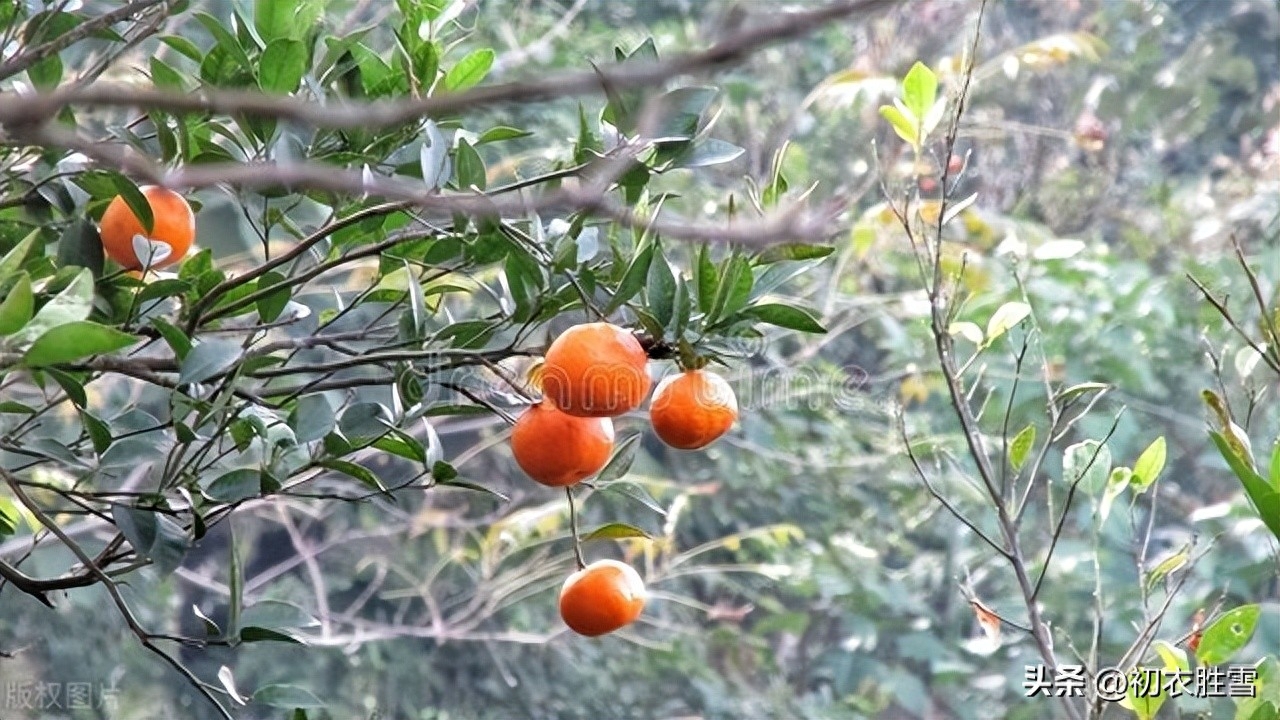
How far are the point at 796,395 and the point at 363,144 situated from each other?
1128 millimetres

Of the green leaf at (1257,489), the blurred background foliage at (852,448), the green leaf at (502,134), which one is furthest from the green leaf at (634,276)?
the blurred background foliage at (852,448)

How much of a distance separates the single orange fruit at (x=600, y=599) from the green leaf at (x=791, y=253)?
0.19 metres

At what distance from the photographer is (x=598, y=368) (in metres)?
0.72

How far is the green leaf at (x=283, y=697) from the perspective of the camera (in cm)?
84

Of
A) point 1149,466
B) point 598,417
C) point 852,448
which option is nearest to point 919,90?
point 1149,466

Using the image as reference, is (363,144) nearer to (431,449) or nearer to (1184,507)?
(431,449)

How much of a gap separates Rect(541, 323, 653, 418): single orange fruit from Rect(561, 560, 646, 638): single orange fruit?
0.14 m

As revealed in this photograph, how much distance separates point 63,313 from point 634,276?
28 centimetres

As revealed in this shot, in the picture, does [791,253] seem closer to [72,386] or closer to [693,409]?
[693,409]

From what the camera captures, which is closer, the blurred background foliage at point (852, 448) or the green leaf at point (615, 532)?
the green leaf at point (615, 532)

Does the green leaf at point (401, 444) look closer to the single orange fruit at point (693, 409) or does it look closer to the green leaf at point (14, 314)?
the single orange fruit at point (693, 409)

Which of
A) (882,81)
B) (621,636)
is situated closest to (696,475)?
(621,636)

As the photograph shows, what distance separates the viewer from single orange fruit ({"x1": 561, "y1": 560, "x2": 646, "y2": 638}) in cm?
84

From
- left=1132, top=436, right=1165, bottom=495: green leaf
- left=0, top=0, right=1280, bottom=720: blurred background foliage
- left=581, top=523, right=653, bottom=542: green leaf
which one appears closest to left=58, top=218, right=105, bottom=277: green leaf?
left=581, top=523, right=653, bottom=542: green leaf
